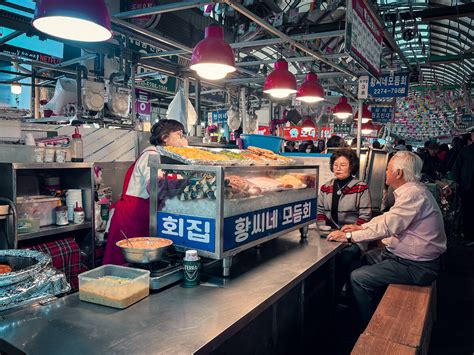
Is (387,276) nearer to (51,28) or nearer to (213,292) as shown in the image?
(213,292)

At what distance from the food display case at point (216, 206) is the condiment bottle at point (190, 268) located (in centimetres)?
12

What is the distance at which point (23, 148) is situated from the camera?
9.88 feet

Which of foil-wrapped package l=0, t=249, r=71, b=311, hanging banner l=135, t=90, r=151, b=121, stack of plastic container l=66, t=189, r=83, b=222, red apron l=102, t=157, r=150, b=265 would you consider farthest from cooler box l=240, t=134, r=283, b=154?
hanging banner l=135, t=90, r=151, b=121

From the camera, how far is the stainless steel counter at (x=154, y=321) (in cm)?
136

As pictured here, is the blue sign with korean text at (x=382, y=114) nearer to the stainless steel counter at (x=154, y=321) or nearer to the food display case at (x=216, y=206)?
the food display case at (x=216, y=206)

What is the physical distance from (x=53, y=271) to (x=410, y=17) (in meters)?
5.37

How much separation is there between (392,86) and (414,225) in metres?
5.27

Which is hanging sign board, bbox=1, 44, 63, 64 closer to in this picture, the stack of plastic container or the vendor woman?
Result: the stack of plastic container

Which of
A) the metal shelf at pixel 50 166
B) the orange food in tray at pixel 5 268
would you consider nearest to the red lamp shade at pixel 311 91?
the metal shelf at pixel 50 166

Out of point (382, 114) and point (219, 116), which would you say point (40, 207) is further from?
point (382, 114)

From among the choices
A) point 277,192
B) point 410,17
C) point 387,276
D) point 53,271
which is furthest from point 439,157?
point 53,271

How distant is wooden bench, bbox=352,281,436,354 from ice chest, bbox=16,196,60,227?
8.92ft

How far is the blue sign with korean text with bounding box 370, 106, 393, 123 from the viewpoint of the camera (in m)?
11.6

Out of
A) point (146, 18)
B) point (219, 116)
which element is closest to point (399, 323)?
point (146, 18)
